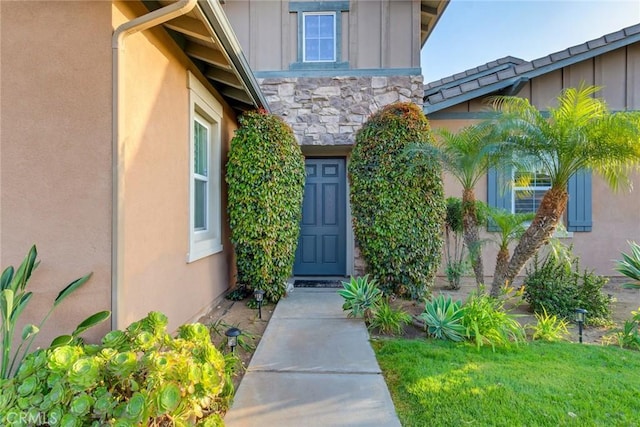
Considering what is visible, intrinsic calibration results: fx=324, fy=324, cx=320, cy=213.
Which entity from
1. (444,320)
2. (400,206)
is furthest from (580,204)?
(444,320)

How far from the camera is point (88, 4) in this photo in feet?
8.13

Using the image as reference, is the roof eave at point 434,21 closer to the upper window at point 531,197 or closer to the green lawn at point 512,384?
the upper window at point 531,197

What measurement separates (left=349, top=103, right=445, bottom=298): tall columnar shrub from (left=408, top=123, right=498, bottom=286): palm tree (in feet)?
0.64

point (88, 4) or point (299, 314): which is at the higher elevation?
point (88, 4)

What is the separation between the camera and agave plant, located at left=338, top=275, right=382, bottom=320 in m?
4.12

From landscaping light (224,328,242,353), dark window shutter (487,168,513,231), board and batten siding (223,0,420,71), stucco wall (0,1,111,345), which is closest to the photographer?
stucco wall (0,1,111,345)

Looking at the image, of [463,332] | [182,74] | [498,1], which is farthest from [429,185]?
[498,1]

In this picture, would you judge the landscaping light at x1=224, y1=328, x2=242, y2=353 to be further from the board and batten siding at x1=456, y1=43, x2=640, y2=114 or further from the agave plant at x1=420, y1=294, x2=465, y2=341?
the board and batten siding at x1=456, y1=43, x2=640, y2=114

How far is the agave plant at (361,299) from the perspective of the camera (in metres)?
4.12

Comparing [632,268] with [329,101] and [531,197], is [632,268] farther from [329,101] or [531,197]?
[329,101]

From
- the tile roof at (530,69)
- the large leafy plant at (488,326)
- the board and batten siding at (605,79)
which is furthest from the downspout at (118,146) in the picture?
the board and batten siding at (605,79)

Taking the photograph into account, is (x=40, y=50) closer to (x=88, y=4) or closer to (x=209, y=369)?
(x=88, y=4)

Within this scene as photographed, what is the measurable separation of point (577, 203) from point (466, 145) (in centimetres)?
402

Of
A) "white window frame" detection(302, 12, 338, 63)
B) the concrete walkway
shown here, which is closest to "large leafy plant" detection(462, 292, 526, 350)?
the concrete walkway
